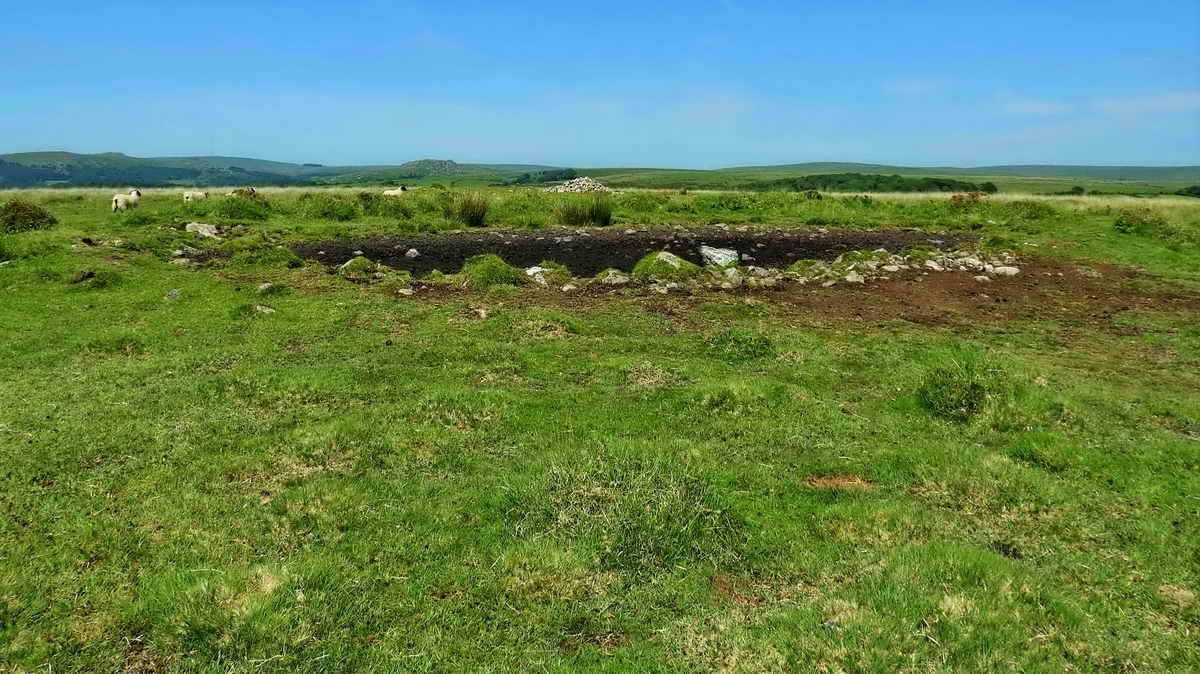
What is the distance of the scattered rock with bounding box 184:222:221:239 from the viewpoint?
29.3 meters

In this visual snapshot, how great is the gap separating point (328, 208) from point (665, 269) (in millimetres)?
26969

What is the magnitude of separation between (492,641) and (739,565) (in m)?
2.66

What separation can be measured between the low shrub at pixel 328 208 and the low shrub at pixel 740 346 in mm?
31461

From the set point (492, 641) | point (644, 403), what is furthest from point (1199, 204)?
point (492, 641)

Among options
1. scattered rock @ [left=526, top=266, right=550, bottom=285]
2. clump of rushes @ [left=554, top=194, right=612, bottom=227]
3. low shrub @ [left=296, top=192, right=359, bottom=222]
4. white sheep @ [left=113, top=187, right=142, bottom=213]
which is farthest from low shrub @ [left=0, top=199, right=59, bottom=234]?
clump of rushes @ [left=554, top=194, right=612, bottom=227]

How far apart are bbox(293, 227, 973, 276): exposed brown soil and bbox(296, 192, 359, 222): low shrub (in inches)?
341

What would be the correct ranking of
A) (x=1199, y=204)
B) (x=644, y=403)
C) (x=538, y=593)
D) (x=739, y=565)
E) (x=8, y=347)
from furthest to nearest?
(x=1199, y=204) → (x=8, y=347) → (x=644, y=403) → (x=739, y=565) → (x=538, y=593)

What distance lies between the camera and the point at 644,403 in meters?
11.0

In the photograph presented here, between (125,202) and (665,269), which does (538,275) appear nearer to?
(665,269)

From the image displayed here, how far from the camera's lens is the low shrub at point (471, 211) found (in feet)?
126

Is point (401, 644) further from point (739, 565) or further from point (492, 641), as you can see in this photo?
point (739, 565)

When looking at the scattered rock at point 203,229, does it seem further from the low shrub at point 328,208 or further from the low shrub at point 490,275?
the low shrub at point 490,275

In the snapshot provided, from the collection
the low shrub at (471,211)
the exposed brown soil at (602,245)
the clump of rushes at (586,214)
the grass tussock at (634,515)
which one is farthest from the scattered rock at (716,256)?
the grass tussock at (634,515)

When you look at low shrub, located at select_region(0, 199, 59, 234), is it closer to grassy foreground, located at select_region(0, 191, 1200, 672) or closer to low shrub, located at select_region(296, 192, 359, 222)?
low shrub, located at select_region(296, 192, 359, 222)
